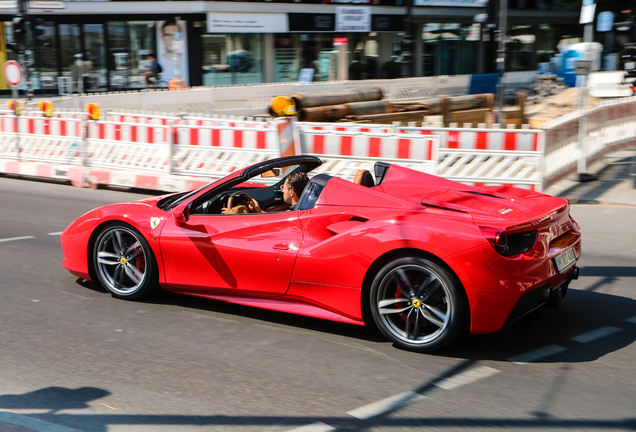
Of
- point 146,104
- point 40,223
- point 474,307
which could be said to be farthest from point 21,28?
point 474,307

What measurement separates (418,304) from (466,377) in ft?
1.82

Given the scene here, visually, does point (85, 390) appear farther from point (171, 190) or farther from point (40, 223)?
point (171, 190)

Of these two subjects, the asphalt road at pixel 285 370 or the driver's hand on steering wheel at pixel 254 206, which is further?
the driver's hand on steering wheel at pixel 254 206

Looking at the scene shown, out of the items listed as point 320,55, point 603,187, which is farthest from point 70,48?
point 603,187

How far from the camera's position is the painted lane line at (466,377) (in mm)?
4035

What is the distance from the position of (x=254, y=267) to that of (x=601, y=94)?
28042 mm

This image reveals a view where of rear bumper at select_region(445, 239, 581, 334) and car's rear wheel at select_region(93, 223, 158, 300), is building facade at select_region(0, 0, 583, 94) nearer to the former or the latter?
car's rear wheel at select_region(93, 223, 158, 300)

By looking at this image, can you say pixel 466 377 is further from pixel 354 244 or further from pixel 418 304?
pixel 354 244

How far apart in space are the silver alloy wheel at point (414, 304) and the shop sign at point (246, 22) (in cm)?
3076

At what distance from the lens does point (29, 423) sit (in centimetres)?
355

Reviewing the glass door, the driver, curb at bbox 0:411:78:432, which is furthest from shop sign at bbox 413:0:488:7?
curb at bbox 0:411:78:432

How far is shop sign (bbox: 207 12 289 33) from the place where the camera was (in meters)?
33.4

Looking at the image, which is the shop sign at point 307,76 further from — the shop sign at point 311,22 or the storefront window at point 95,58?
the storefront window at point 95,58

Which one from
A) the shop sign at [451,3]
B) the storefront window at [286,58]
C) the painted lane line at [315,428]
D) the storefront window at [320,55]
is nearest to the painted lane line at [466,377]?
the painted lane line at [315,428]
